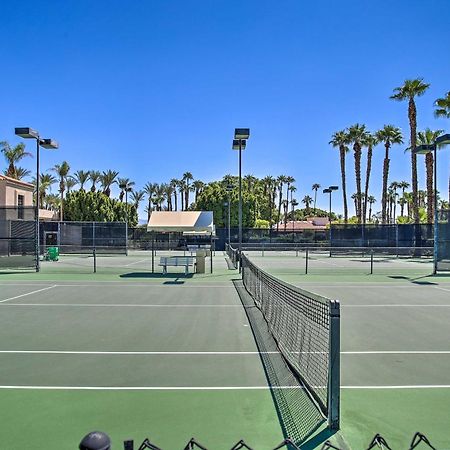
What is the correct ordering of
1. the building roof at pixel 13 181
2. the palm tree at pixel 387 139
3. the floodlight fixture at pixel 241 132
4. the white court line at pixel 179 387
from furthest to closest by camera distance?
the palm tree at pixel 387 139 → the building roof at pixel 13 181 → the floodlight fixture at pixel 241 132 → the white court line at pixel 179 387

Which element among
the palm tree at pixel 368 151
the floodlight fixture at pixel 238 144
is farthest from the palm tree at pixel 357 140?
the floodlight fixture at pixel 238 144

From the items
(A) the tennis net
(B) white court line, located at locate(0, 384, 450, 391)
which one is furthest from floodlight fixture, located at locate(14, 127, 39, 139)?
(B) white court line, located at locate(0, 384, 450, 391)

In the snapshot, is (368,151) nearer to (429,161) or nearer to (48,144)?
(429,161)

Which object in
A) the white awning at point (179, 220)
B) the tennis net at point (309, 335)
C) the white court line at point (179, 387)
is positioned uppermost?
the white awning at point (179, 220)

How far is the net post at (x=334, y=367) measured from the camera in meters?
4.34

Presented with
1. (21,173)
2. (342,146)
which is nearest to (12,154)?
(21,173)

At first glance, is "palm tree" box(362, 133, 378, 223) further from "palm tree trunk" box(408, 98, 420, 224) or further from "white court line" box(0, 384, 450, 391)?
"white court line" box(0, 384, 450, 391)

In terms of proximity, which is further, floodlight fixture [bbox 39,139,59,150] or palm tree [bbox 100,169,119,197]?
palm tree [bbox 100,169,119,197]

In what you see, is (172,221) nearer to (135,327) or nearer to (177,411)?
(135,327)

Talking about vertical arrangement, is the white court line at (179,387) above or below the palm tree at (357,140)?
below

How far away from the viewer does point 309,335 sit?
6391 mm

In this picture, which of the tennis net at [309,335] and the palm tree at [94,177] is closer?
the tennis net at [309,335]

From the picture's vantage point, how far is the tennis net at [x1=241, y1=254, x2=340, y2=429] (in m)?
A: 4.39

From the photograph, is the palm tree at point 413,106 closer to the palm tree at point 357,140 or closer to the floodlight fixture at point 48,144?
the palm tree at point 357,140
